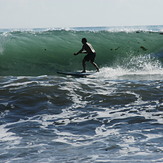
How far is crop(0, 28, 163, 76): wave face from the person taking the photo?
18255 mm

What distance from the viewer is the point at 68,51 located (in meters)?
22.6

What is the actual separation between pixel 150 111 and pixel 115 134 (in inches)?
60.6

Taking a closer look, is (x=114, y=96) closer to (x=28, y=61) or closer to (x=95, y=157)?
(x=95, y=157)

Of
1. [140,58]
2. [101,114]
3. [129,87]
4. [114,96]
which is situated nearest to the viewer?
[101,114]

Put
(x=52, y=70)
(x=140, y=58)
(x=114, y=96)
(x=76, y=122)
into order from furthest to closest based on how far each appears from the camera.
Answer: (x=140, y=58), (x=52, y=70), (x=114, y=96), (x=76, y=122)

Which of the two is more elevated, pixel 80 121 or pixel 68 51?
pixel 68 51

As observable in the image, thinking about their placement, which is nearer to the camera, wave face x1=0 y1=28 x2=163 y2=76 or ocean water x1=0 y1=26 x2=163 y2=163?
ocean water x1=0 y1=26 x2=163 y2=163

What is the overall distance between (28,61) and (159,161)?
1573cm

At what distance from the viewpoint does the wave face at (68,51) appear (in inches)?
719

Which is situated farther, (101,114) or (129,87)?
(129,87)

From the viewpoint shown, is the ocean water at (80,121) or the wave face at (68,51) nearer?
the ocean water at (80,121)

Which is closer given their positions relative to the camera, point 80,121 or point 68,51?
point 80,121

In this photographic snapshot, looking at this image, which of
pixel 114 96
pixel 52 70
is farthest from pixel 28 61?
pixel 114 96

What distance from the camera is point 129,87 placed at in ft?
29.1
